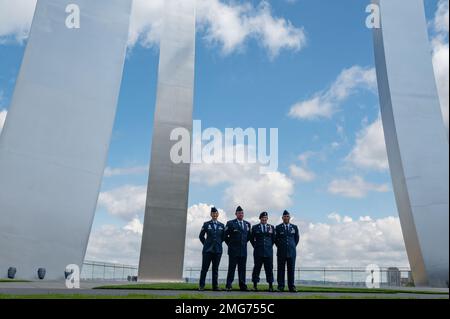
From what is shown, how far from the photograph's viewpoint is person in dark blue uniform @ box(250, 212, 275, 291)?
7.66m

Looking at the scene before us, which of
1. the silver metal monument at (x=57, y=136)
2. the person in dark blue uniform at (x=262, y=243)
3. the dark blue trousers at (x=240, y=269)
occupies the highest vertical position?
the silver metal monument at (x=57, y=136)

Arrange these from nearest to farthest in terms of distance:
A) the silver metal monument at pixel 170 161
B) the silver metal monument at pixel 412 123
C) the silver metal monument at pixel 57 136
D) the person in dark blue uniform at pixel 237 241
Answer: the person in dark blue uniform at pixel 237 241 → the silver metal monument at pixel 57 136 → the silver metal monument at pixel 412 123 → the silver metal monument at pixel 170 161

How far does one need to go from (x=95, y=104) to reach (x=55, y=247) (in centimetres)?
334

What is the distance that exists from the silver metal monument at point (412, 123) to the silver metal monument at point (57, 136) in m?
6.75

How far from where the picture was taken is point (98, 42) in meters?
11.3

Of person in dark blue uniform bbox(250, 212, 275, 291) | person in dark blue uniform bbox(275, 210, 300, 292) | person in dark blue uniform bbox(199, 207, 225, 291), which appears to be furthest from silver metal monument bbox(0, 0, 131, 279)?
person in dark blue uniform bbox(275, 210, 300, 292)

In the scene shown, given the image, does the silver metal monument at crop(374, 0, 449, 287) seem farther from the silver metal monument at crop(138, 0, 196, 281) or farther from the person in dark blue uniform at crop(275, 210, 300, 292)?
the silver metal monument at crop(138, 0, 196, 281)

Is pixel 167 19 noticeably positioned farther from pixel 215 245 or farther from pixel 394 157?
pixel 215 245

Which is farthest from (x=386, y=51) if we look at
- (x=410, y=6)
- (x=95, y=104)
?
(x=95, y=104)

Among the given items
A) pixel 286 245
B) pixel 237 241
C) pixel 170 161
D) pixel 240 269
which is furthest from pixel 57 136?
pixel 286 245

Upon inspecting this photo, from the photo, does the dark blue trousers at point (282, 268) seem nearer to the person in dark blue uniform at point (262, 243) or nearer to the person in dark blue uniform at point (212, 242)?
the person in dark blue uniform at point (262, 243)

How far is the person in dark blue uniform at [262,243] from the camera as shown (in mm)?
7656

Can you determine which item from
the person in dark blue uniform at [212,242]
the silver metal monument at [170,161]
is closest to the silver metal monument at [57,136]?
the silver metal monument at [170,161]

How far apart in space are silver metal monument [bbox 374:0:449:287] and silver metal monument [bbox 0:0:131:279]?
675 centimetres
